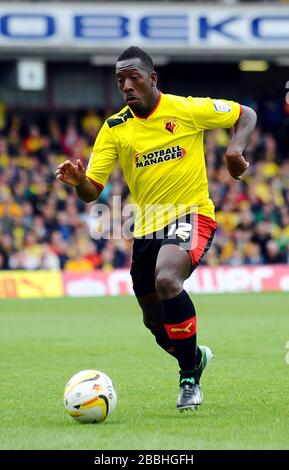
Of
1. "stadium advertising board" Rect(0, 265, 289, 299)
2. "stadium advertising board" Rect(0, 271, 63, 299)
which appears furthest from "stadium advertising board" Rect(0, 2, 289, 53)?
"stadium advertising board" Rect(0, 271, 63, 299)

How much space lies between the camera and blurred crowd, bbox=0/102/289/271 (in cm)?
2266

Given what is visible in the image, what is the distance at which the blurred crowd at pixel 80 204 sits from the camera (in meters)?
22.7

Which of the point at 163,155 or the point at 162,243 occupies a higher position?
the point at 163,155

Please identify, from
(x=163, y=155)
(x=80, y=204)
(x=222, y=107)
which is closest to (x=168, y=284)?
(x=163, y=155)

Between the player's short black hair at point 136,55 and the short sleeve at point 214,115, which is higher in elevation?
the player's short black hair at point 136,55

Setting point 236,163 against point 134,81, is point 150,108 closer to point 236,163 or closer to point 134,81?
point 134,81

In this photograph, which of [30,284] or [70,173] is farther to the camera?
[30,284]

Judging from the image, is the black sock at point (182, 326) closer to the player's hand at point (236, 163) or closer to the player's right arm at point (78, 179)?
the player's hand at point (236, 163)

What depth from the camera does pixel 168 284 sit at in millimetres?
7281

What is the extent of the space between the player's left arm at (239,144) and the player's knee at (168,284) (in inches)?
34.7

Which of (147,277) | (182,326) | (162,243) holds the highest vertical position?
(162,243)

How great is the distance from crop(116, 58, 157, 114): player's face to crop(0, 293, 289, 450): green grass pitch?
217cm

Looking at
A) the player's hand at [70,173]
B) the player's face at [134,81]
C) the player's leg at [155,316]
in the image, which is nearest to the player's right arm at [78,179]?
the player's hand at [70,173]

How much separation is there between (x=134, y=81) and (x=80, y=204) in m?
16.6
